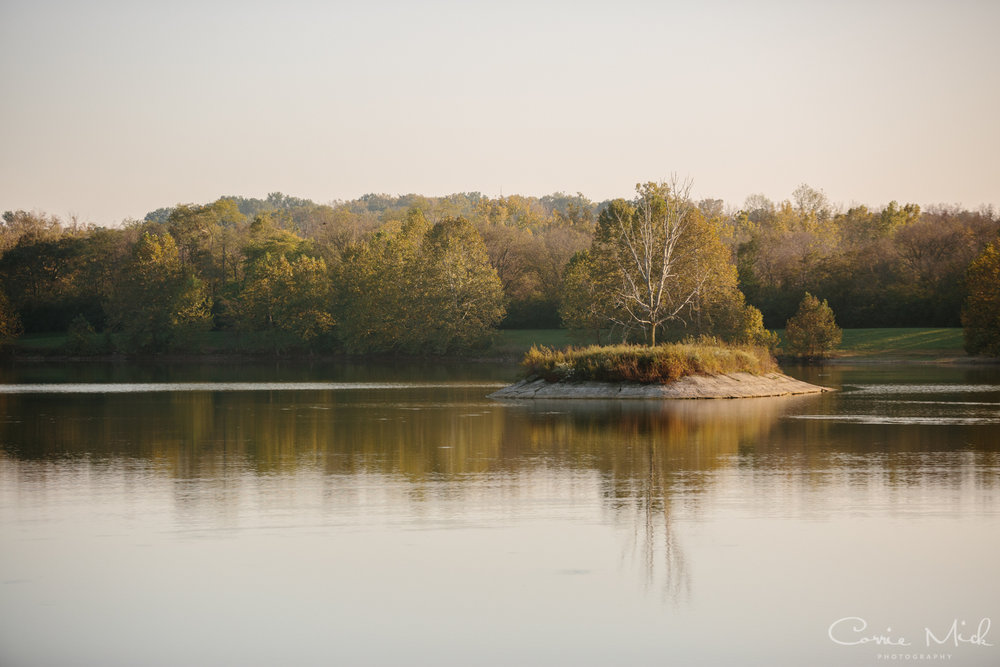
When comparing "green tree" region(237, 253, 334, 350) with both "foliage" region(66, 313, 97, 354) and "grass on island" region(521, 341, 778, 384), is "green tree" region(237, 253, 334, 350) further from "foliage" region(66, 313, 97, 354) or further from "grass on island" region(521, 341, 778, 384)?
"grass on island" region(521, 341, 778, 384)

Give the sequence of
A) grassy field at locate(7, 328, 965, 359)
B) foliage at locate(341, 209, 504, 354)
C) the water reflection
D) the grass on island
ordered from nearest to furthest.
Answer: the water reflection → the grass on island → grassy field at locate(7, 328, 965, 359) → foliage at locate(341, 209, 504, 354)

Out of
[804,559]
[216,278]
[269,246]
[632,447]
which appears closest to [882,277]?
[269,246]

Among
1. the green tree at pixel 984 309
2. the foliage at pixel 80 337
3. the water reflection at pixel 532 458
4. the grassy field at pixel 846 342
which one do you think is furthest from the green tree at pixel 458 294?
the water reflection at pixel 532 458

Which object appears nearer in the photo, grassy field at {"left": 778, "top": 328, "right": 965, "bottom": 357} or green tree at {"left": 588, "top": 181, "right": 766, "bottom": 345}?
green tree at {"left": 588, "top": 181, "right": 766, "bottom": 345}

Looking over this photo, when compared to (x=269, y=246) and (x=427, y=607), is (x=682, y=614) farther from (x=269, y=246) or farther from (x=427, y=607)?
(x=269, y=246)

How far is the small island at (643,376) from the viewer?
3428cm

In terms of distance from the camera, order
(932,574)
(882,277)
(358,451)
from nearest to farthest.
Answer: (932,574)
(358,451)
(882,277)

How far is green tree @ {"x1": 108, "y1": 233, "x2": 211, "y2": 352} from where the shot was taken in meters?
92.0

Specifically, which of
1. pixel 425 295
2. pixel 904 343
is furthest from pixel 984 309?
pixel 425 295

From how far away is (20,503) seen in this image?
14703 millimetres

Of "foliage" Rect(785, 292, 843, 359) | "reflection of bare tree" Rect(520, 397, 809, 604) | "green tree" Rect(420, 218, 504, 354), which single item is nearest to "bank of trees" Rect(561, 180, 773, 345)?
"foliage" Rect(785, 292, 843, 359)

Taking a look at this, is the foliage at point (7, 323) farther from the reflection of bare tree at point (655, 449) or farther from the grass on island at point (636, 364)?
the reflection of bare tree at point (655, 449)

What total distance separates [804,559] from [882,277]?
267 feet

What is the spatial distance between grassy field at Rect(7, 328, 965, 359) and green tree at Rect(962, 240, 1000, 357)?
3883 millimetres
